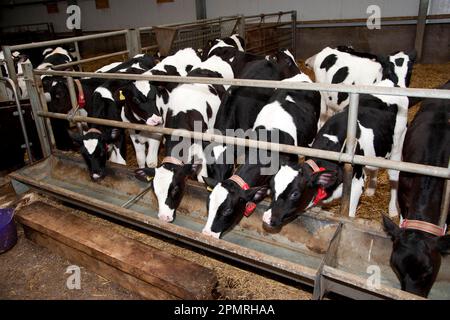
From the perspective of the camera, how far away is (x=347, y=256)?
307 cm

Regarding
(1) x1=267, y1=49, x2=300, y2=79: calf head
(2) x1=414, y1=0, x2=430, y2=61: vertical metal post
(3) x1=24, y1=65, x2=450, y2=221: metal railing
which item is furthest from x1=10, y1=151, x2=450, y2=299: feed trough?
(2) x1=414, y1=0, x2=430, y2=61: vertical metal post

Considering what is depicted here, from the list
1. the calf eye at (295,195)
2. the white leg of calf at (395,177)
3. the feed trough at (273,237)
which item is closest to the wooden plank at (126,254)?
the feed trough at (273,237)

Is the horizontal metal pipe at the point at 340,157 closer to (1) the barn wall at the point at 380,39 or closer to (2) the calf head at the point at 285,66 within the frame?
(2) the calf head at the point at 285,66

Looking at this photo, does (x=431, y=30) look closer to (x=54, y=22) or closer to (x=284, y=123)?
(x=284, y=123)

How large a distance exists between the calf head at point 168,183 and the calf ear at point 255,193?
767 millimetres

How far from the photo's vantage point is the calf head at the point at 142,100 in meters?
4.89

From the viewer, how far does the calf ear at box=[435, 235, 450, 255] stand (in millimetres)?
2426

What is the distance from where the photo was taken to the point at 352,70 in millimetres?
5863

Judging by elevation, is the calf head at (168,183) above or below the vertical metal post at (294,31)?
below

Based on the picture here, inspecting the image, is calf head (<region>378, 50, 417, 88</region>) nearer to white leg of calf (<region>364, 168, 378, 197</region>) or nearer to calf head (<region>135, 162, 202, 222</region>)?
white leg of calf (<region>364, 168, 378, 197</region>)

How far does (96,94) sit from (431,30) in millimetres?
9204

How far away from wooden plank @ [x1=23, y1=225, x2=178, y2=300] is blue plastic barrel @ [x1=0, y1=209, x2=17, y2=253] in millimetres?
128

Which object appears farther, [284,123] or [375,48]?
[375,48]
